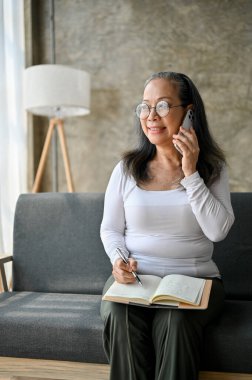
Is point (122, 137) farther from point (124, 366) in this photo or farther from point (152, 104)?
point (124, 366)

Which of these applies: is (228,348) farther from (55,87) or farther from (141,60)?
(141,60)

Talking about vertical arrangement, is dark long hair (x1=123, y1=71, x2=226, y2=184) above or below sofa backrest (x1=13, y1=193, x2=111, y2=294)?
above

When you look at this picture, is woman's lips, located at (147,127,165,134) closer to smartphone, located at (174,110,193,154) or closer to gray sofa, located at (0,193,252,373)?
smartphone, located at (174,110,193,154)

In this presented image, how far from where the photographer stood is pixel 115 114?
457 cm

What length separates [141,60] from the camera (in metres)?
4.51

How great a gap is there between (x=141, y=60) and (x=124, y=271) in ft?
10.1

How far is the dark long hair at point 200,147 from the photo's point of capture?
2.05m

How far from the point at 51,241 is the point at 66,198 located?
0.23 meters

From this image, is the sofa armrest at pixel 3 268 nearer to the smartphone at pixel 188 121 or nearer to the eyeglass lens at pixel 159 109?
the eyeglass lens at pixel 159 109

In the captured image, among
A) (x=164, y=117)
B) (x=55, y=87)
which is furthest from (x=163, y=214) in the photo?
(x=55, y=87)

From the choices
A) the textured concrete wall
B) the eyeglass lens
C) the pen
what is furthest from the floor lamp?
the pen

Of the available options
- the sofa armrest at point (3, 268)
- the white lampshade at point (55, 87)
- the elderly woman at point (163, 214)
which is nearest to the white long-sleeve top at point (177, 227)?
the elderly woman at point (163, 214)

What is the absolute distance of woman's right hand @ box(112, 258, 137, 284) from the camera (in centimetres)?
179

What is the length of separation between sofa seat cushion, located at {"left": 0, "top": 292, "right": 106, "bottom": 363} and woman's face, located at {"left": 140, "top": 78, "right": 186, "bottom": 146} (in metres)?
0.76
